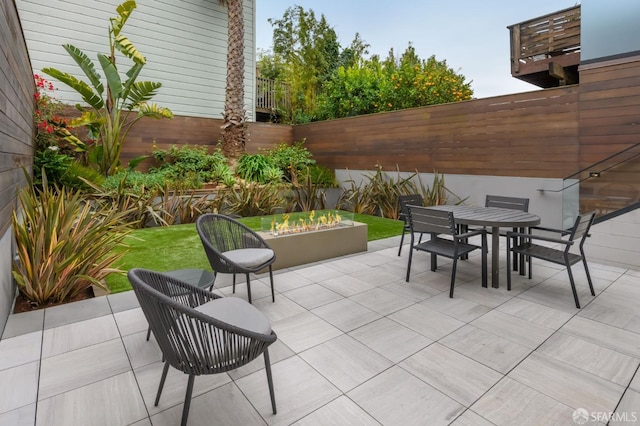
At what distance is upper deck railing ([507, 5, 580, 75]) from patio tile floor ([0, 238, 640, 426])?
6.31m

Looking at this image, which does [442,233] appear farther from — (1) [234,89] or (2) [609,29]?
(1) [234,89]

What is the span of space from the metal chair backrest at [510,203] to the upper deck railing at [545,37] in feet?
16.7

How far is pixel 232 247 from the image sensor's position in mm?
3287

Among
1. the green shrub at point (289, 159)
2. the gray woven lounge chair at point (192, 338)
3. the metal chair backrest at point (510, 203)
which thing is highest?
the green shrub at point (289, 159)

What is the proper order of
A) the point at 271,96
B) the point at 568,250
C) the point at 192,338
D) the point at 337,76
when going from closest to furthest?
the point at 192,338
the point at 568,250
the point at 337,76
the point at 271,96

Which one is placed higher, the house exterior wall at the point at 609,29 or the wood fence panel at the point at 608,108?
the house exterior wall at the point at 609,29

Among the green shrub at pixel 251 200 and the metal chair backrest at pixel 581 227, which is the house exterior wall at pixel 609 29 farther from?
the green shrub at pixel 251 200

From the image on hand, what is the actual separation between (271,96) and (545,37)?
27.4 feet

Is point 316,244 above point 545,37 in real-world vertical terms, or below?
below

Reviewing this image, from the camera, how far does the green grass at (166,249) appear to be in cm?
392

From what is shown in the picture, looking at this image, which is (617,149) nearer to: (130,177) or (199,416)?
(199,416)

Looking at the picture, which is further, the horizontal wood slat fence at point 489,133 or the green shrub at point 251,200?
the green shrub at point 251,200

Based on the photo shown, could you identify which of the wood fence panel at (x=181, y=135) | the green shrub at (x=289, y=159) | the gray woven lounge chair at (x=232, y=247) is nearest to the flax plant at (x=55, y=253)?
the gray woven lounge chair at (x=232, y=247)

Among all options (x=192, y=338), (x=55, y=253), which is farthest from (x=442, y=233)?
(x=55, y=253)
